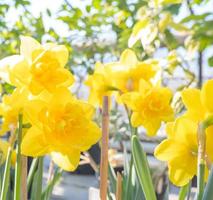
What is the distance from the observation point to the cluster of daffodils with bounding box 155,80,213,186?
482 mm

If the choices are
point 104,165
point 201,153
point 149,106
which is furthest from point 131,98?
point 201,153

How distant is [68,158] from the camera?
546 millimetres

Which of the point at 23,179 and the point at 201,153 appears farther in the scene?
the point at 23,179

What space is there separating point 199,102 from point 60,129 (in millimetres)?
167

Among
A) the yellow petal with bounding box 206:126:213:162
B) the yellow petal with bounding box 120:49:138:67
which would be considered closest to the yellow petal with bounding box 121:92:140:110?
the yellow petal with bounding box 120:49:138:67

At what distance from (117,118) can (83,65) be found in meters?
0.32

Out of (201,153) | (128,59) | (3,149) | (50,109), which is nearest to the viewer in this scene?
(201,153)

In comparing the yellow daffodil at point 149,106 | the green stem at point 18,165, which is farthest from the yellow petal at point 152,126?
the green stem at point 18,165

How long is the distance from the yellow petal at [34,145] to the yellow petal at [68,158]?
2 cm

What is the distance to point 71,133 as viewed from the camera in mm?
524

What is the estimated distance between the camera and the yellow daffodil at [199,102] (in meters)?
0.48

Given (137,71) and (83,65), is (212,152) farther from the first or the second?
(83,65)

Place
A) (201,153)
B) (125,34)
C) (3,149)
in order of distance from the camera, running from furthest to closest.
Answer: (125,34) → (3,149) → (201,153)

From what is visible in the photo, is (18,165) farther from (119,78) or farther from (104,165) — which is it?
(119,78)
